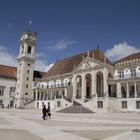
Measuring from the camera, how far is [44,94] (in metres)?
64.1

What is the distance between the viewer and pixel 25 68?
67.1m

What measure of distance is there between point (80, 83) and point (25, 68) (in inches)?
833

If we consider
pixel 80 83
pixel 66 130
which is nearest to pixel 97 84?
pixel 80 83

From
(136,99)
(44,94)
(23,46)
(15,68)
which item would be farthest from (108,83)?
(15,68)

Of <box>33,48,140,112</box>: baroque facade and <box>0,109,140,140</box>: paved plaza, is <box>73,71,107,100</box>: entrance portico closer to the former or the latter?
<box>33,48,140,112</box>: baroque facade

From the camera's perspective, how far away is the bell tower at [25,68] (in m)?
65.5

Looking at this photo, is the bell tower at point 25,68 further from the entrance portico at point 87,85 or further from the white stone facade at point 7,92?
the entrance portico at point 87,85

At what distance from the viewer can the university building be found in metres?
41.2

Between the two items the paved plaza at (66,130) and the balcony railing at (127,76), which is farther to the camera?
the balcony railing at (127,76)

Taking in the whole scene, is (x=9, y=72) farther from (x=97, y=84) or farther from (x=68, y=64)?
(x=97, y=84)

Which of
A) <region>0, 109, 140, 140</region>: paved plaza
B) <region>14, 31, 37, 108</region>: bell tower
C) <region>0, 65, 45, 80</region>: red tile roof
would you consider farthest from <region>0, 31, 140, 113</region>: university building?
<region>0, 109, 140, 140</region>: paved plaza

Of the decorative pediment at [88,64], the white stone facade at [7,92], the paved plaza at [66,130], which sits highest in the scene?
the decorative pediment at [88,64]

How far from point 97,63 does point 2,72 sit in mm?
34186

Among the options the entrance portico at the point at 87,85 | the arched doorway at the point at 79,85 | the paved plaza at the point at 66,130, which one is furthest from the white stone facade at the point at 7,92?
the paved plaza at the point at 66,130
